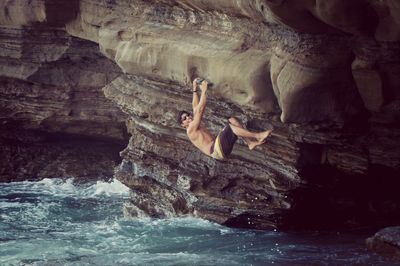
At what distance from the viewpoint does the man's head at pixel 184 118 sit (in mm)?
12813

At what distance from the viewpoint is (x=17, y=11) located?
15.3 metres

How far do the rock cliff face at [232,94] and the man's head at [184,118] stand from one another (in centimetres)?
20

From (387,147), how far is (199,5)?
296cm

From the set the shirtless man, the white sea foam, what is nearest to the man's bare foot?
the shirtless man

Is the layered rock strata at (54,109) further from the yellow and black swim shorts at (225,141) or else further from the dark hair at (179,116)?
the yellow and black swim shorts at (225,141)

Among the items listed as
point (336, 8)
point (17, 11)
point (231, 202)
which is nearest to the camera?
point (336, 8)

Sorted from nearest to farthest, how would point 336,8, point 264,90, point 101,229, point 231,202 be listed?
point 336,8
point 264,90
point 231,202
point 101,229

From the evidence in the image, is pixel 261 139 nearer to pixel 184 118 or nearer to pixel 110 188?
pixel 184 118

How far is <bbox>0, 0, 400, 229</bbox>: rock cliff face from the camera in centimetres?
1074

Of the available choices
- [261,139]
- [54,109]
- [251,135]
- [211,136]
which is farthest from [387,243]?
[54,109]

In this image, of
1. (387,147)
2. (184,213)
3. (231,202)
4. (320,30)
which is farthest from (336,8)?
(184,213)

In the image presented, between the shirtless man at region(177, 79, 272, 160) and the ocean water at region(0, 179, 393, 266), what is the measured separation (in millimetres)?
1188

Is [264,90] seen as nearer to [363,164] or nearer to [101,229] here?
[363,164]

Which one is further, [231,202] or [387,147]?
[231,202]
